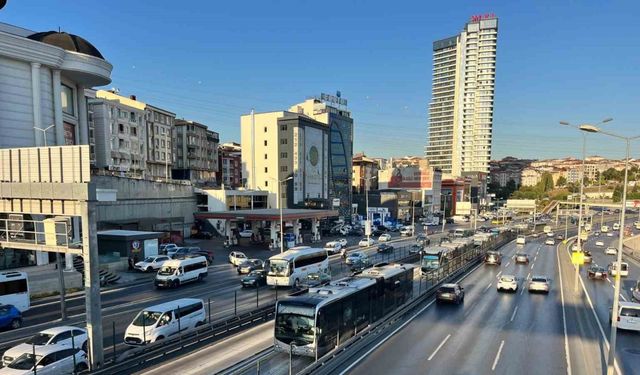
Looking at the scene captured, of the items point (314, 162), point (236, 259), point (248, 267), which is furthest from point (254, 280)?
point (314, 162)

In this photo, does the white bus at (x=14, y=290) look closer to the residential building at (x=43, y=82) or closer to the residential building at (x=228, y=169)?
the residential building at (x=43, y=82)

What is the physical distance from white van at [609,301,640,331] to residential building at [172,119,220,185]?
84.9 meters

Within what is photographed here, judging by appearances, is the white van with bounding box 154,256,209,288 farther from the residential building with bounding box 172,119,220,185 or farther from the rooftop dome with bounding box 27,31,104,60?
the residential building with bounding box 172,119,220,185

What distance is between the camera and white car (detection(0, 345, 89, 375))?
13.4 metres

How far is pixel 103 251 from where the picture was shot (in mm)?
39188

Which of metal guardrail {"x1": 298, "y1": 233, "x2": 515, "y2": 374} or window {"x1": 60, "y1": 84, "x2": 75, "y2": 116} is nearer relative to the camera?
metal guardrail {"x1": 298, "y1": 233, "x2": 515, "y2": 374}

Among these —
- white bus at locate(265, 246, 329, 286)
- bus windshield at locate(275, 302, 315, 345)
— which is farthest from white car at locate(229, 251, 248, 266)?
bus windshield at locate(275, 302, 315, 345)

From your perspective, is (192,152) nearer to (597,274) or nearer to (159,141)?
(159,141)

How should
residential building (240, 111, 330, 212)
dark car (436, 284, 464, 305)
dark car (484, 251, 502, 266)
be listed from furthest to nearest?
residential building (240, 111, 330, 212) → dark car (484, 251, 502, 266) → dark car (436, 284, 464, 305)

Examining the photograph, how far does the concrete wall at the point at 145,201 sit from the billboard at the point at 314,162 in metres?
24.1

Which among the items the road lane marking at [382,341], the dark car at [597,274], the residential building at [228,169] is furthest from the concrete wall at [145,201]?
the dark car at [597,274]

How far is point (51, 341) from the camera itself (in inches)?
594

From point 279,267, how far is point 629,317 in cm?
2116

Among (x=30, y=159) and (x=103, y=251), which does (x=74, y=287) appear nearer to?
(x=103, y=251)
